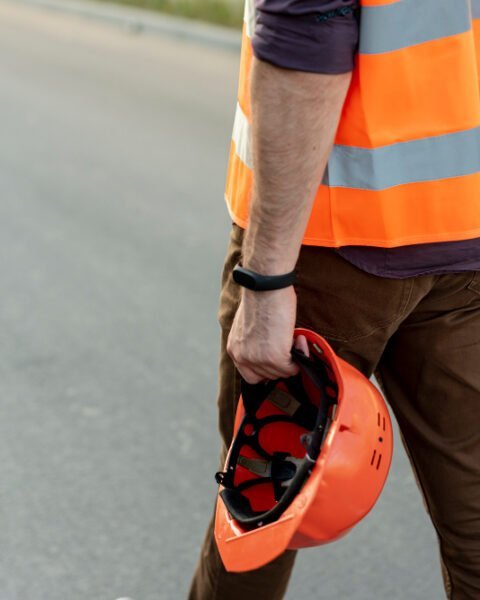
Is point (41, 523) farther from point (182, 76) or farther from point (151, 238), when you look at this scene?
point (182, 76)

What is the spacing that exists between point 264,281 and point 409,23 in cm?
46

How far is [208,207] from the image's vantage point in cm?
586

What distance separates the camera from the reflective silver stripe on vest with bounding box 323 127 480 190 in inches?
69.4

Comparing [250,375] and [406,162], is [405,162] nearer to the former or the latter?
[406,162]

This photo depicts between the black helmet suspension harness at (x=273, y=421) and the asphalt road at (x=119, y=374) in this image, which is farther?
the asphalt road at (x=119, y=374)

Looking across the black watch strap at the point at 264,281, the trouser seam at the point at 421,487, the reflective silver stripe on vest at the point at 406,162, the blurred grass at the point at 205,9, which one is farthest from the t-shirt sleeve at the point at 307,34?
the blurred grass at the point at 205,9

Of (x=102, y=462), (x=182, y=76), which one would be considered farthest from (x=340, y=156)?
(x=182, y=76)

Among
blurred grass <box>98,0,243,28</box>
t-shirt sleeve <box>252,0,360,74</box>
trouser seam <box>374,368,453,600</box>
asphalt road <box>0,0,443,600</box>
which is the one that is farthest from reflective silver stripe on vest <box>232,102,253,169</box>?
blurred grass <box>98,0,243,28</box>

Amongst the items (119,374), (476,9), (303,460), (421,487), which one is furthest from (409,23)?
(119,374)

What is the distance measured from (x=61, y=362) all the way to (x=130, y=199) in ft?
6.97

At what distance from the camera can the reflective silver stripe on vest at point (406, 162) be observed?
1.76 metres

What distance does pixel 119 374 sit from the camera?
3908 mm

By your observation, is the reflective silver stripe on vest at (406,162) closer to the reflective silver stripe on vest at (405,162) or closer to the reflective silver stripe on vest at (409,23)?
the reflective silver stripe on vest at (405,162)

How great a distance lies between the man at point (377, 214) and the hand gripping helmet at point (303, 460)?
85mm
